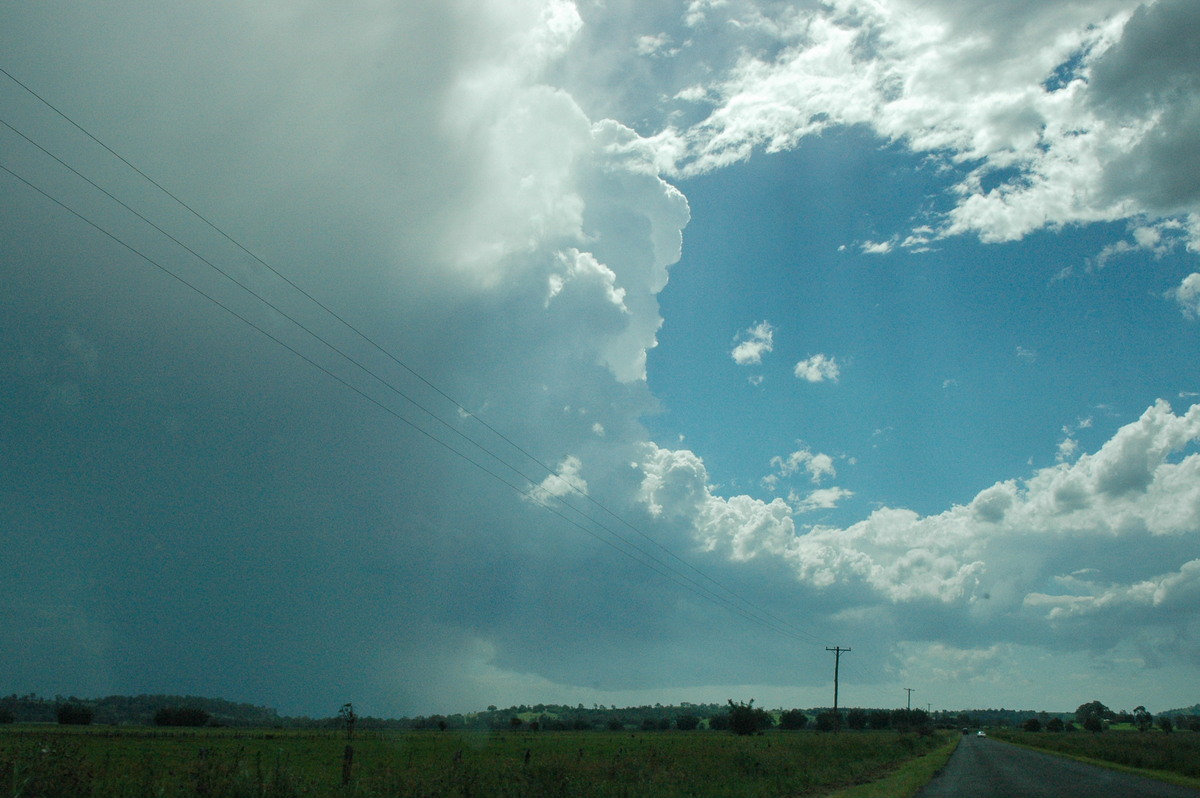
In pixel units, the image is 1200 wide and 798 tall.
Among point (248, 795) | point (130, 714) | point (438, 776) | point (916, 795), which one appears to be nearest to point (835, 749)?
point (916, 795)

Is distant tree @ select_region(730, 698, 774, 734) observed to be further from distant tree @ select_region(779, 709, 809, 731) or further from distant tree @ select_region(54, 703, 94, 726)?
distant tree @ select_region(54, 703, 94, 726)

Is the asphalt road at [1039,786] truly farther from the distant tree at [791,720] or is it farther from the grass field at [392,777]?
the distant tree at [791,720]

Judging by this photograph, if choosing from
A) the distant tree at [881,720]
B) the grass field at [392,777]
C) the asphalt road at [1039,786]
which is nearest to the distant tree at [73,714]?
the grass field at [392,777]

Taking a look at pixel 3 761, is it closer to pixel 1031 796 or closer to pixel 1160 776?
pixel 1031 796

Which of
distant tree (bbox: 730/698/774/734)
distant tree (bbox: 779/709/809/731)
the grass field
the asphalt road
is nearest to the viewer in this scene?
the grass field

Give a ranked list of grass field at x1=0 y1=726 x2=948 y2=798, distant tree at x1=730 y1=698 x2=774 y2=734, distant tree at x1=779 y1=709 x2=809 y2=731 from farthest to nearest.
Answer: distant tree at x1=779 y1=709 x2=809 y2=731 → distant tree at x1=730 y1=698 x2=774 y2=734 → grass field at x1=0 y1=726 x2=948 y2=798

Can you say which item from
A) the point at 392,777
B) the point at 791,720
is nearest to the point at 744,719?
the point at 791,720

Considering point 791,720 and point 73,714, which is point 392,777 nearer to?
point 73,714

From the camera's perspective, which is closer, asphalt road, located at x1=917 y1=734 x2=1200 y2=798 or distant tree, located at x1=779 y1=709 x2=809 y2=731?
asphalt road, located at x1=917 y1=734 x2=1200 y2=798

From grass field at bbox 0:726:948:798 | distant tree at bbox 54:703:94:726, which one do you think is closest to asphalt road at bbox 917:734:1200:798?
grass field at bbox 0:726:948:798

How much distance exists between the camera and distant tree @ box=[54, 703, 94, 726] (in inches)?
5344

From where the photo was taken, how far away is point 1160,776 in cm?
4188

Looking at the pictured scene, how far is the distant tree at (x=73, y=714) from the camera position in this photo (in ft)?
445

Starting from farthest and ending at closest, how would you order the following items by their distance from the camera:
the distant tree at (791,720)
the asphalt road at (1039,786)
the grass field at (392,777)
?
the distant tree at (791,720) → the asphalt road at (1039,786) → the grass field at (392,777)
